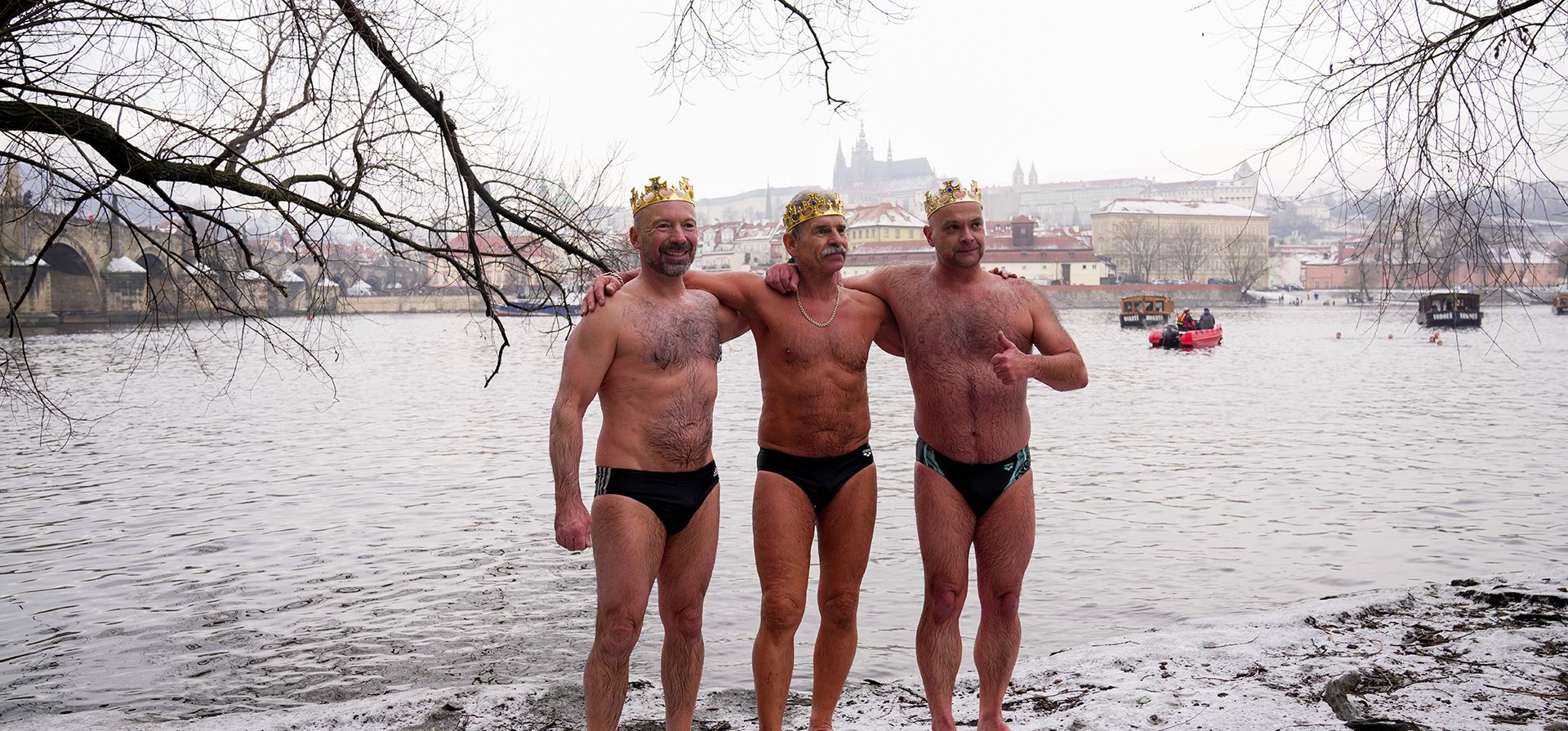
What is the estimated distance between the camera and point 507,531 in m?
15.8

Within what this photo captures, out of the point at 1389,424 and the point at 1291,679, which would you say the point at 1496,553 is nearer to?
the point at 1291,679

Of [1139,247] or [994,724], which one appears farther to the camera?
[1139,247]

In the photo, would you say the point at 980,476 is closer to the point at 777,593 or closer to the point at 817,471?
the point at 817,471

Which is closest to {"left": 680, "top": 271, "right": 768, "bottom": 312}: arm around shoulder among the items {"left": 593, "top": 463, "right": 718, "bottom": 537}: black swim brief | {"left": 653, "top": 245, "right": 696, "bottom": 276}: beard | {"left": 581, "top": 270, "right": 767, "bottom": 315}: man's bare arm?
{"left": 581, "top": 270, "right": 767, "bottom": 315}: man's bare arm

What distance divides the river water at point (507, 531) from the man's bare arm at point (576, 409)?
293 centimetres

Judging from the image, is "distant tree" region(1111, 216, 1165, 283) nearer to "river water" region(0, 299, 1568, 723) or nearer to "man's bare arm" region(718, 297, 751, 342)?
"river water" region(0, 299, 1568, 723)

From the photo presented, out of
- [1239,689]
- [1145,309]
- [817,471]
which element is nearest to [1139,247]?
[1145,309]

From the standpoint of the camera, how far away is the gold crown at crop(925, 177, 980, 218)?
5.72 m

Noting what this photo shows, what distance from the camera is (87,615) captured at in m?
11.7

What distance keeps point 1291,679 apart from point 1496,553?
335 inches

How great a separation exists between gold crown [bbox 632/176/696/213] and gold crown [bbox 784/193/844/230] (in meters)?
0.46

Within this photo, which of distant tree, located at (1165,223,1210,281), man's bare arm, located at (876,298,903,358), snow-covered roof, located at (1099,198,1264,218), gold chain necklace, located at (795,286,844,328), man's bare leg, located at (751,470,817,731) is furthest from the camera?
snow-covered roof, located at (1099,198,1264,218)

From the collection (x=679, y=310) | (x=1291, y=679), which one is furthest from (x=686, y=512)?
(x=1291, y=679)

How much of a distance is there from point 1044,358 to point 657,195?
6.06 ft
